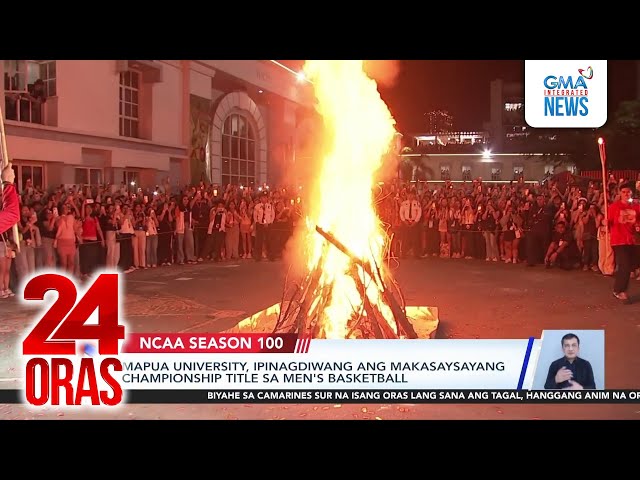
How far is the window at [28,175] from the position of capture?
39.4 ft

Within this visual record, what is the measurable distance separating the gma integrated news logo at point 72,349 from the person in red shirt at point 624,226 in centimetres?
712

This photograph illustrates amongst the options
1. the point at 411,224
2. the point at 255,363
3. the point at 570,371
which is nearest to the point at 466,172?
the point at 411,224

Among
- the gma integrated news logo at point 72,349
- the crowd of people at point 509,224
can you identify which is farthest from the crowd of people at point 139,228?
the gma integrated news logo at point 72,349

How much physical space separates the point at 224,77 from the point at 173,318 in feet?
32.7

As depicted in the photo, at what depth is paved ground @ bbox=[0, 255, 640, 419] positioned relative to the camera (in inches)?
206

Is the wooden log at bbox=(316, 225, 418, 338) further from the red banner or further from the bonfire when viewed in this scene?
the red banner

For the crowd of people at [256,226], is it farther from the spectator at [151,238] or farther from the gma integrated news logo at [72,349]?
the gma integrated news logo at [72,349]

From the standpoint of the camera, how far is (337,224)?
23.3 feet

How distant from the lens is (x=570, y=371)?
5496 millimetres

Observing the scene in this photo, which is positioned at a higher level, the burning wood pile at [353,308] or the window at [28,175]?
the window at [28,175]

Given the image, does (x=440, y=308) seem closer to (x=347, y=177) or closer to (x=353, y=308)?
(x=353, y=308)

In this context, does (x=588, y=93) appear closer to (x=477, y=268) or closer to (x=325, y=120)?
(x=325, y=120)

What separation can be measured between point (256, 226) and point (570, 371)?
10.4m

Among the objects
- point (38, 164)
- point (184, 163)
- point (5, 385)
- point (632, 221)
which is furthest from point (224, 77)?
point (5, 385)
